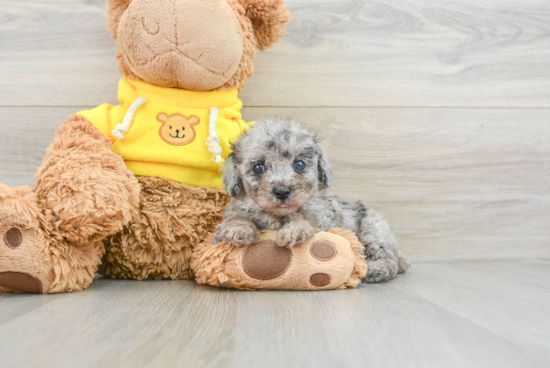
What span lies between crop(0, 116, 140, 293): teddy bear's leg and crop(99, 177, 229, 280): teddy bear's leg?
0.12m

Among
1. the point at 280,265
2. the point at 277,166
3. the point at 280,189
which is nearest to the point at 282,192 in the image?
the point at 280,189

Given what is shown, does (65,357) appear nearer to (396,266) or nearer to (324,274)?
(324,274)

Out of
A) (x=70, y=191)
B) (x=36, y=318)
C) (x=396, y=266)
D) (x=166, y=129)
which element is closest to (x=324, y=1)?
(x=166, y=129)

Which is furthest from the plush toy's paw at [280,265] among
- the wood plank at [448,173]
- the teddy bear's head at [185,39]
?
the wood plank at [448,173]

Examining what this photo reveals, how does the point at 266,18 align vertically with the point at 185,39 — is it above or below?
above

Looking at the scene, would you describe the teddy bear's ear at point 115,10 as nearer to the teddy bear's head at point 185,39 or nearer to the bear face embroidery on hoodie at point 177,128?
the teddy bear's head at point 185,39

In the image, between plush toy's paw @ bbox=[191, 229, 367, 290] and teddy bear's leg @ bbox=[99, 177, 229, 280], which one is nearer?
plush toy's paw @ bbox=[191, 229, 367, 290]

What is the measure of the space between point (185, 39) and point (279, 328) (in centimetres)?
101

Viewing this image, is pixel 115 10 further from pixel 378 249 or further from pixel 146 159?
pixel 378 249

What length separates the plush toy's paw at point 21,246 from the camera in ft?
4.23

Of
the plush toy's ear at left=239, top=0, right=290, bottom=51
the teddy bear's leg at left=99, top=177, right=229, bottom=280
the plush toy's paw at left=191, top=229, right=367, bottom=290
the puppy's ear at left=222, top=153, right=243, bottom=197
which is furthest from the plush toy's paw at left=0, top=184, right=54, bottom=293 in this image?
the plush toy's ear at left=239, top=0, right=290, bottom=51

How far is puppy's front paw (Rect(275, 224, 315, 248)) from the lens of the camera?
4.43 ft

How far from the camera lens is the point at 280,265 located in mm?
1365

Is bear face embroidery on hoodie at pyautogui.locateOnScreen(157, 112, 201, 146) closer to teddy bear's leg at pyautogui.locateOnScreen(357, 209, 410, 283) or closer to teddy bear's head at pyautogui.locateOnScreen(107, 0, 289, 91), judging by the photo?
teddy bear's head at pyautogui.locateOnScreen(107, 0, 289, 91)
